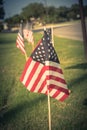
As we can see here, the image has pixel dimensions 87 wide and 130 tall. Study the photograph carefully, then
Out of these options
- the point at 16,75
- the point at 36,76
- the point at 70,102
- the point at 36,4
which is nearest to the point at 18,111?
the point at 70,102

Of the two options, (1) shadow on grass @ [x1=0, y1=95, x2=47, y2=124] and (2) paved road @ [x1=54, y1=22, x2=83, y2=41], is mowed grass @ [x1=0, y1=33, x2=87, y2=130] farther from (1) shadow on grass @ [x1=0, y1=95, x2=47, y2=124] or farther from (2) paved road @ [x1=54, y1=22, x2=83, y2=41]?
(2) paved road @ [x1=54, y1=22, x2=83, y2=41]

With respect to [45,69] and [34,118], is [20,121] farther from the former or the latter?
[45,69]

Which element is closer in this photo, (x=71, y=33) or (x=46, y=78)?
(x=46, y=78)

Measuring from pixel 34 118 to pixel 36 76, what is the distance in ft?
5.91

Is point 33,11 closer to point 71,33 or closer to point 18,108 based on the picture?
point 71,33

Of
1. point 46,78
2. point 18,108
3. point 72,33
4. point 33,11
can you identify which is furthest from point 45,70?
point 33,11

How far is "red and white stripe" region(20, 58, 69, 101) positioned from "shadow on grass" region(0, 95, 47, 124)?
1.90 m

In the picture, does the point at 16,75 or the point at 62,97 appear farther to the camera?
the point at 16,75

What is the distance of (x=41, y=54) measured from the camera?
15.3 feet

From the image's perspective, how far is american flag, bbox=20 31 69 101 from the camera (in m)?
4.60

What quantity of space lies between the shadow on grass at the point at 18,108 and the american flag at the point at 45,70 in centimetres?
192

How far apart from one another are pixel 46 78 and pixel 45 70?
16 centimetres

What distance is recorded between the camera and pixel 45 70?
15.2 ft

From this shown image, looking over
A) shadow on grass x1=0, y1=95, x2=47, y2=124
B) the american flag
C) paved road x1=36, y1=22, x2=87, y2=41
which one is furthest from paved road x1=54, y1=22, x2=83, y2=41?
the american flag
